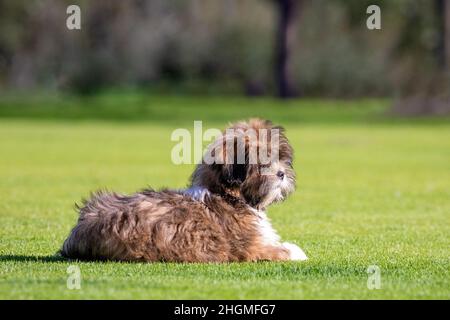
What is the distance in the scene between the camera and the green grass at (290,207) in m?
8.91

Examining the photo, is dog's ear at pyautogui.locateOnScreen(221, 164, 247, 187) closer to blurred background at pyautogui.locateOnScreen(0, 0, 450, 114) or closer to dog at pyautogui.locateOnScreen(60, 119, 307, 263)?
dog at pyautogui.locateOnScreen(60, 119, 307, 263)

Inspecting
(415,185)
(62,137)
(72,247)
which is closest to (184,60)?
(62,137)

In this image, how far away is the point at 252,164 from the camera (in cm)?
1005

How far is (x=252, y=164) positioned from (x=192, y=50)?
200 feet

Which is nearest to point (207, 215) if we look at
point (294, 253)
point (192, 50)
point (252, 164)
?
point (252, 164)

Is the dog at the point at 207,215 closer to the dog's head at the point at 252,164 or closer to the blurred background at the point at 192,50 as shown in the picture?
the dog's head at the point at 252,164

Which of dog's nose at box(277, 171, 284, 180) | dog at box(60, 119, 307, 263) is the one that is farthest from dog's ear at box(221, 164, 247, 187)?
dog's nose at box(277, 171, 284, 180)

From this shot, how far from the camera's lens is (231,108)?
52.5 m

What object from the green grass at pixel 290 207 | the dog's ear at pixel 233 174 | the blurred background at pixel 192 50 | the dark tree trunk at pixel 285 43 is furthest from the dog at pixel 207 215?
the blurred background at pixel 192 50

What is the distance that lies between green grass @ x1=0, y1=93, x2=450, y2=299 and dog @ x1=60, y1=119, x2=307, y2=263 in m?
0.23

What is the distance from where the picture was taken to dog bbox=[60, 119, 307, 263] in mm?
9812

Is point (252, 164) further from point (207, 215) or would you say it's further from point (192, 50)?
point (192, 50)

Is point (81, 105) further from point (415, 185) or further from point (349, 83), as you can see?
point (415, 185)
